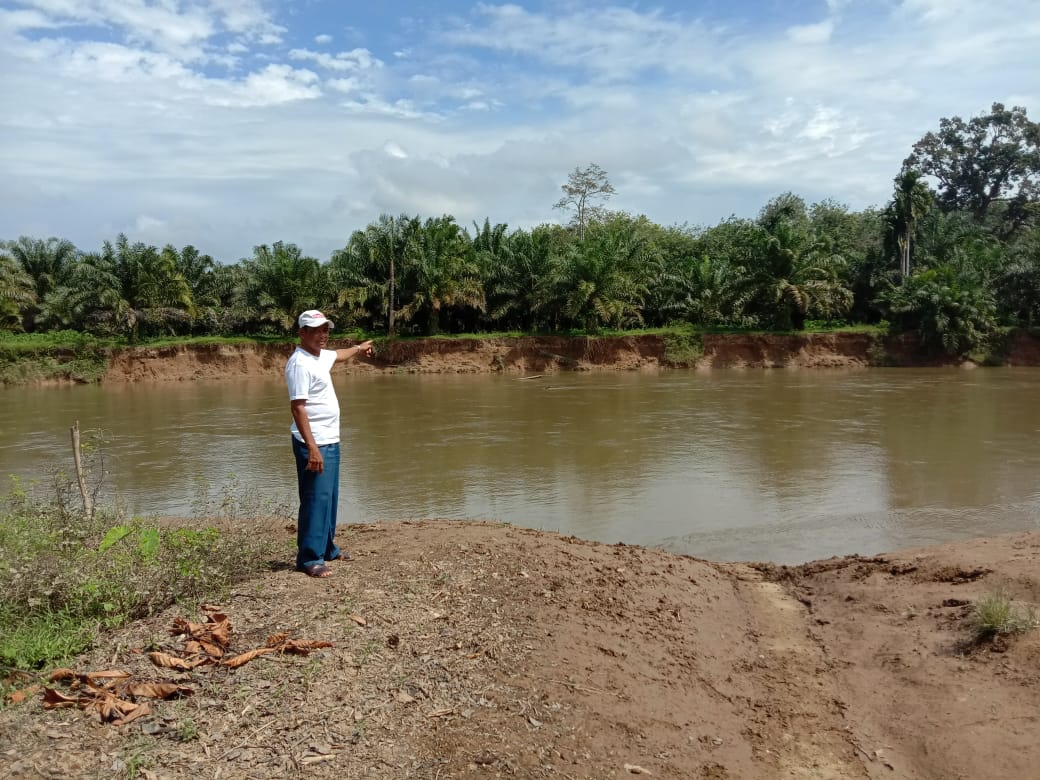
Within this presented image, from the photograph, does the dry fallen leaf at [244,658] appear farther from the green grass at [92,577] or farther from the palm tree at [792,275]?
the palm tree at [792,275]

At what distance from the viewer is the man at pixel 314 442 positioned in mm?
4973

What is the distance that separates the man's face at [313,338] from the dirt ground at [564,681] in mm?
1475

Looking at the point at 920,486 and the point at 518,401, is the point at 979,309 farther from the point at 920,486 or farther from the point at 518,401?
the point at 920,486

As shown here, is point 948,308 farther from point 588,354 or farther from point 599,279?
point 588,354

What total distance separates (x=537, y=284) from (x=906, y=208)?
1645cm

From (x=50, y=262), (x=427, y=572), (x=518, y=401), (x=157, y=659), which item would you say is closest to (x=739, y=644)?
(x=427, y=572)

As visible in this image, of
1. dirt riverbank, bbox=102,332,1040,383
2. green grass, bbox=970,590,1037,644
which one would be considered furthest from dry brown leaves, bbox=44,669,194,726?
dirt riverbank, bbox=102,332,1040,383

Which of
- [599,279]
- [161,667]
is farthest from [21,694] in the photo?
[599,279]

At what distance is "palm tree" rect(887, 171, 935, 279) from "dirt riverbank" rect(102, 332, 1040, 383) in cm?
416

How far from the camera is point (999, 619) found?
445cm

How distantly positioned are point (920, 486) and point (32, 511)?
9.95 m

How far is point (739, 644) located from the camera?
16.3ft

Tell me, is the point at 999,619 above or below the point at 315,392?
below

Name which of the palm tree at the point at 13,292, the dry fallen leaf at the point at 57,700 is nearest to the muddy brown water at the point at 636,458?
the dry fallen leaf at the point at 57,700
